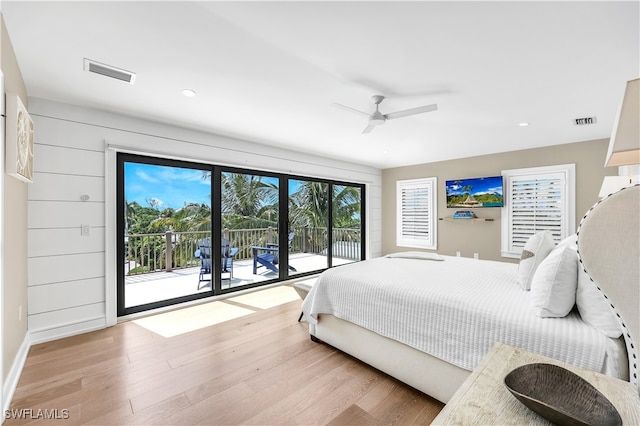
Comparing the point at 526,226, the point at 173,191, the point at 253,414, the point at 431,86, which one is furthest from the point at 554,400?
the point at 526,226

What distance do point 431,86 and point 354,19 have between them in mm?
1163

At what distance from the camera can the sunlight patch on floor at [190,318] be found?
307 cm

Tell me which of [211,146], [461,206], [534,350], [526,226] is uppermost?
[211,146]

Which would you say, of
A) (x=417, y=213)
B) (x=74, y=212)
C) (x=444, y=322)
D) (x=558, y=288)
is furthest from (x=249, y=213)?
(x=558, y=288)

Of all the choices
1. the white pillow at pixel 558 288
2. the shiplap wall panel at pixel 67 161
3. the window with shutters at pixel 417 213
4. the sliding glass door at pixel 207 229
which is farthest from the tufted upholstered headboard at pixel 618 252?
the window with shutters at pixel 417 213

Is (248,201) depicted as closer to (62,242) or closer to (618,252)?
Result: (62,242)

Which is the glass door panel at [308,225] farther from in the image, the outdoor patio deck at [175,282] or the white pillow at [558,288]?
the white pillow at [558,288]

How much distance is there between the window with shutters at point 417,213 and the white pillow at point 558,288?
436 centimetres

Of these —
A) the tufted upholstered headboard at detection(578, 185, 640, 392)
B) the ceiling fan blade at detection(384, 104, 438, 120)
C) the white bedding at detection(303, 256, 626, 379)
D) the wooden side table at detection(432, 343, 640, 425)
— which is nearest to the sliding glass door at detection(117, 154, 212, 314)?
the white bedding at detection(303, 256, 626, 379)

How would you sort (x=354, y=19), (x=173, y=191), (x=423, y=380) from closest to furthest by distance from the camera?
1. (x=354, y=19)
2. (x=423, y=380)
3. (x=173, y=191)

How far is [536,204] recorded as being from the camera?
15.4 ft

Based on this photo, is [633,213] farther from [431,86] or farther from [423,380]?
[431,86]

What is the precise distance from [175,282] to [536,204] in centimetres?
585

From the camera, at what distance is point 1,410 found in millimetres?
1718
